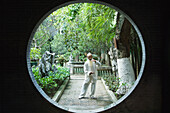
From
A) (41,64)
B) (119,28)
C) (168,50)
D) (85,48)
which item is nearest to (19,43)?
(168,50)

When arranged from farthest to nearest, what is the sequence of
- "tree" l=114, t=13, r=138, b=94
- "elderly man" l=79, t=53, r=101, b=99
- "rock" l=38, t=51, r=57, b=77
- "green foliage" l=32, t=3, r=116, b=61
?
"rock" l=38, t=51, r=57, b=77, "green foliage" l=32, t=3, r=116, b=61, "elderly man" l=79, t=53, r=101, b=99, "tree" l=114, t=13, r=138, b=94

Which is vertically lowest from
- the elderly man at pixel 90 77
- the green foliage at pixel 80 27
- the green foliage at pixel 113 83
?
the green foliage at pixel 113 83

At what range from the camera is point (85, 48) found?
10930 millimetres

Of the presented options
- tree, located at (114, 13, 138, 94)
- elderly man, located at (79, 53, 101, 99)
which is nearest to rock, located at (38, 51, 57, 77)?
elderly man, located at (79, 53, 101, 99)

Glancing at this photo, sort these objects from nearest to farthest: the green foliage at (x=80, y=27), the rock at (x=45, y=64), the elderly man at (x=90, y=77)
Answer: the elderly man at (x=90, y=77) → the green foliage at (x=80, y=27) → the rock at (x=45, y=64)

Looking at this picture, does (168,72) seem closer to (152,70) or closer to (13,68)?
(152,70)

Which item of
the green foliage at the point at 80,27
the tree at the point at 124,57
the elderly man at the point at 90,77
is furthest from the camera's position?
the green foliage at the point at 80,27

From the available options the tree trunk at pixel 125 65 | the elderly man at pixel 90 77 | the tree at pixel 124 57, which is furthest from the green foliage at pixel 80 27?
the elderly man at pixel 90 77

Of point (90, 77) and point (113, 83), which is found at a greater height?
point (90, 77)

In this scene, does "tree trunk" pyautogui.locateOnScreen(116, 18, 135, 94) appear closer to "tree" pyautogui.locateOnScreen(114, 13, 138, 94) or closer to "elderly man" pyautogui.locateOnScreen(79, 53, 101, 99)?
"tree" pyautogui.locateOnScreen(114, 13, 138, 94)

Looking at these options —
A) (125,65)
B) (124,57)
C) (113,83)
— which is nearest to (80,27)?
(113,83)

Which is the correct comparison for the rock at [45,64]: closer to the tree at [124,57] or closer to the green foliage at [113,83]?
the green foliage at [113,83]

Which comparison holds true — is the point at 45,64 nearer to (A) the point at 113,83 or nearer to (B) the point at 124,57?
(A) the point at 113,83

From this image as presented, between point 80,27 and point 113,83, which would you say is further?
point 80,27
